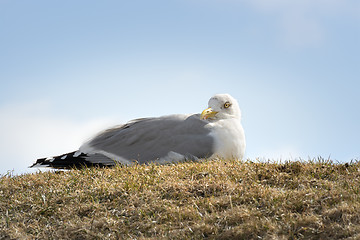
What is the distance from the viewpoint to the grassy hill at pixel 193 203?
5.04 metres

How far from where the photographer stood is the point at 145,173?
6875 millimetres

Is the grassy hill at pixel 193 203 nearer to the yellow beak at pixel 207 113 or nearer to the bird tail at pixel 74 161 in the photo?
the bird tail at pixel 74 161

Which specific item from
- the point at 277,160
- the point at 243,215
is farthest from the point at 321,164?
the point at 243,215

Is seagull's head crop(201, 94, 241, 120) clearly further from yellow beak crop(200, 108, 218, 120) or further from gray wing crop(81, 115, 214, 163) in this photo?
gray wing crop(81, 115, 214, 163)

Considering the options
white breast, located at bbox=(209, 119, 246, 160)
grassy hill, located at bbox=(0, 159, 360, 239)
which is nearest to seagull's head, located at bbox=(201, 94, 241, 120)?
white breast, located at bbox=(209, 119, 246, 160)

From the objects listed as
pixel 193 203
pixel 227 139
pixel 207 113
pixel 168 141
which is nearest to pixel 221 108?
pixel 207 113

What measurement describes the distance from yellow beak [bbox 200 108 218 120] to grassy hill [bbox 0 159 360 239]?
182cm

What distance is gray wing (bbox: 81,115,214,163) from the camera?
8180mm

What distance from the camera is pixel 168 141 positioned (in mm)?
8320

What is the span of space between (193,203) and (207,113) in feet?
11.1

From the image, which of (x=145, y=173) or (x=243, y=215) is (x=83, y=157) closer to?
(x=145, y=173)

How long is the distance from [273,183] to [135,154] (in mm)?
3064

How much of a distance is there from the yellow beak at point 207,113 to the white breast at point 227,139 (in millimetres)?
245

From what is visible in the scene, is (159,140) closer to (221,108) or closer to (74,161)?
(221,108)
